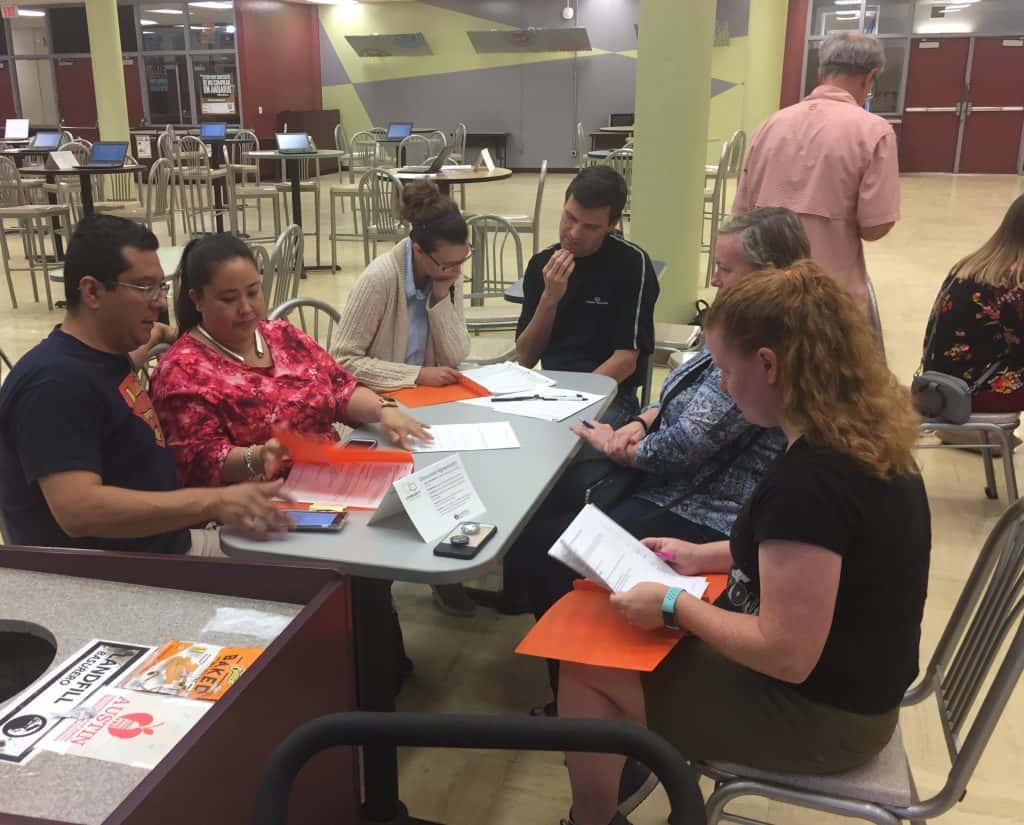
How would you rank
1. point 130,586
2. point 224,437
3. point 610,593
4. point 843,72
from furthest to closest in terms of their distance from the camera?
1. point 843,72
2. point 224,437
3. point 610,593
4. point 130,586

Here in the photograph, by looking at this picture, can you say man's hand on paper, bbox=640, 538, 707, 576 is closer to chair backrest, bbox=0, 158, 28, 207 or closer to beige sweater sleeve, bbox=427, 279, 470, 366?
beige sweater sleeve, bbox=427, 279, 470, 366

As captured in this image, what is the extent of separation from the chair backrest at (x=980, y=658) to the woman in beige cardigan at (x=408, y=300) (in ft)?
4.39

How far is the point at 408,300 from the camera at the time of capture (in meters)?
2.53

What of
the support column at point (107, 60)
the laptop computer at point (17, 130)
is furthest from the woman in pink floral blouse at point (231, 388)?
the support column at point (107, 60)

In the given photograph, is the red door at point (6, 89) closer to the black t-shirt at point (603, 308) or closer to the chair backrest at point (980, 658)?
the black t-shirt at point (603, 308)

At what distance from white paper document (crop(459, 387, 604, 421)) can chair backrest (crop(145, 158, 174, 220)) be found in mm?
5189

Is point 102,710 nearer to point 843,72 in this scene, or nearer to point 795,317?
point 795,317

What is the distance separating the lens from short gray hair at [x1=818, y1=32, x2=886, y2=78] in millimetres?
3158

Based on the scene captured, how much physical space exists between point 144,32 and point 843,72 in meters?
14.7

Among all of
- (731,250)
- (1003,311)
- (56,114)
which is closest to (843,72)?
(1003,311)

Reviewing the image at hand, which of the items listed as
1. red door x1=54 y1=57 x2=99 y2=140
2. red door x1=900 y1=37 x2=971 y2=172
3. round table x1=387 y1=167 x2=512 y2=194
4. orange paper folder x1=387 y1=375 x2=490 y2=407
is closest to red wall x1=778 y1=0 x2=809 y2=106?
red door x1=900 y1=37 x2=971 y2=172

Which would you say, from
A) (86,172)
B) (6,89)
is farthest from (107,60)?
(6,89)

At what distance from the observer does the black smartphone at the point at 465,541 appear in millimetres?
1428

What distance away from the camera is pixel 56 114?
51.3ft
